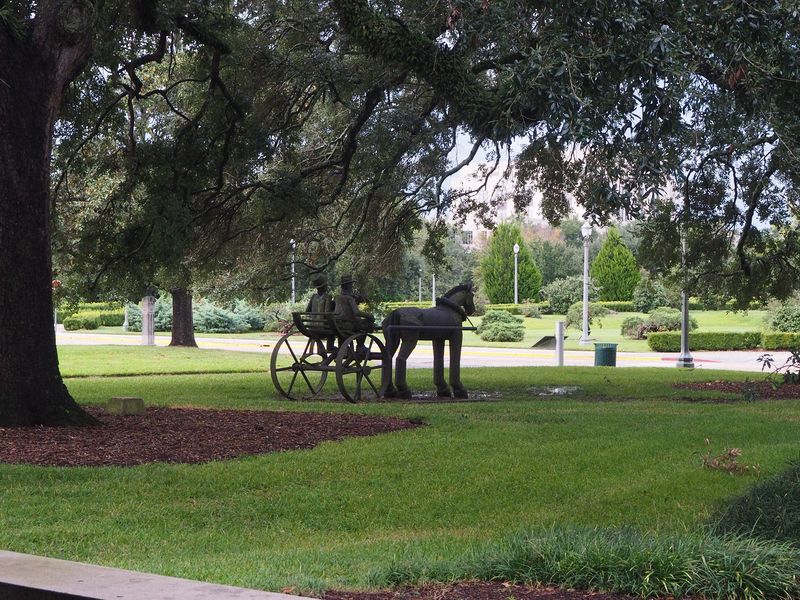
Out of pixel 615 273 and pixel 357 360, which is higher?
pixel 615 273

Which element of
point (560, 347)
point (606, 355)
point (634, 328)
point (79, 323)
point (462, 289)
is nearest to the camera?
point (462, 289)

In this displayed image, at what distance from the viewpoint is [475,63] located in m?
16.5

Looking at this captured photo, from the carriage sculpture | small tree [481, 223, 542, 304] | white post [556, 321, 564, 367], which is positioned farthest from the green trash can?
small tree [481, 223, 542, 304]

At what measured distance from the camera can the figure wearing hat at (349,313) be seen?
1744 centimetres

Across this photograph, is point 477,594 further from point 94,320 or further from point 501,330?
point 94,320

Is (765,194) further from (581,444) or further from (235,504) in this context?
(235,504)

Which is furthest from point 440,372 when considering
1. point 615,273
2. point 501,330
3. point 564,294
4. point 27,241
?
point 615,273

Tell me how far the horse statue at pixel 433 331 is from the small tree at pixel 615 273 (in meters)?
52.1

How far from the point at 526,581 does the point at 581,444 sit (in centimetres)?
636

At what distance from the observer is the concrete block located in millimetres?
13562

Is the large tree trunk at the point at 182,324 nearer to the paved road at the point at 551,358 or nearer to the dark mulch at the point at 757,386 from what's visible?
the paved road at the point at 551,358

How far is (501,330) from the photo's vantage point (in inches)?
1820

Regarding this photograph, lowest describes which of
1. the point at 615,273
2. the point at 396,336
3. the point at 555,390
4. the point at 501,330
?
the point at 555,390

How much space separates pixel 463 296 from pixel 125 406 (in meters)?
6.42
